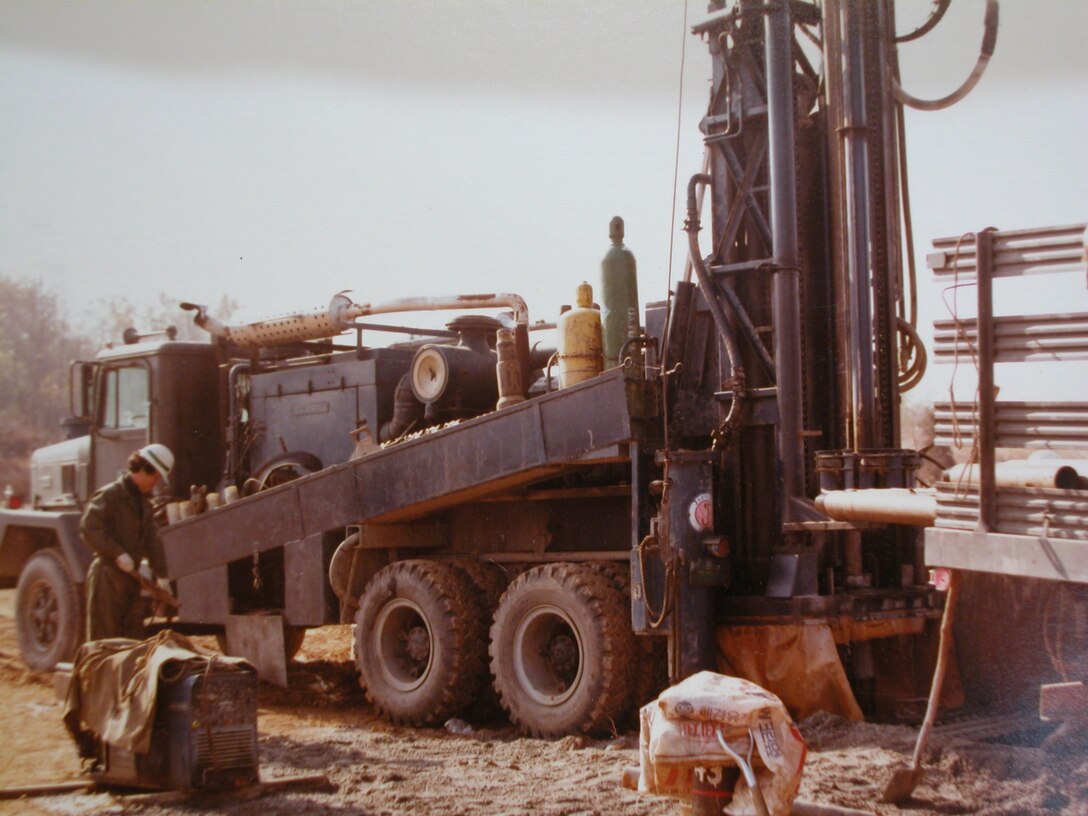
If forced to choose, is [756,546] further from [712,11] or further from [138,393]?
[138,393]

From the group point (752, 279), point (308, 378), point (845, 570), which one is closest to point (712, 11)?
point (752, 279)

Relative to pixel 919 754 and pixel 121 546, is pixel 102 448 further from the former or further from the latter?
pixel 919 754

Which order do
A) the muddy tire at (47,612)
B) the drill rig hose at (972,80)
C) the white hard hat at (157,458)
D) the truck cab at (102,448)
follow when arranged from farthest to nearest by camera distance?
the truck cab at (102,448), the muddy tire at (47,612), the white hard hat at (157,458), the drill rig hose at (972,80)

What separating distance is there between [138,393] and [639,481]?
20.1 ft

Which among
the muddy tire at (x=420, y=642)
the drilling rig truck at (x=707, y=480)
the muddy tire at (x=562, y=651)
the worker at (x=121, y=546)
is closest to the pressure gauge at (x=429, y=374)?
the drilling rig truck at (x=707, y=480)

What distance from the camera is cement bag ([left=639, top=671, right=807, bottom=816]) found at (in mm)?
4363

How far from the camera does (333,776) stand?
260 inches

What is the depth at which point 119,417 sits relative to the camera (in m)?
11.9

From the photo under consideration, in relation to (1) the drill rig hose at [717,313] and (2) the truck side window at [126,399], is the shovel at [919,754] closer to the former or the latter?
(1) the drill rig hose at [717,313]

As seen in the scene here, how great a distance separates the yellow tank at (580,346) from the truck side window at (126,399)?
5.18 m

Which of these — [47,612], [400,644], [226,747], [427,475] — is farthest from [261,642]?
[226,747]

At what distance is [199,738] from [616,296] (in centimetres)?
384

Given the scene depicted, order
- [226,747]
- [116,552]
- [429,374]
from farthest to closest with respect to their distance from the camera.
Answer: [429,374] < [116,552] < [226,747]

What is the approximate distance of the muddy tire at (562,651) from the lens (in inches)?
295
